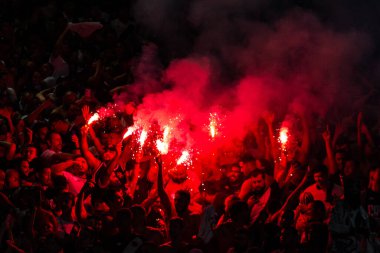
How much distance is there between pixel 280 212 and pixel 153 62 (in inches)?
166

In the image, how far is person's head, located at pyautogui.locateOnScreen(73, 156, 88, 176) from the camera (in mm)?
7141

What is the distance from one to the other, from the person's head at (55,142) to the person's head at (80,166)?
1.25 ft

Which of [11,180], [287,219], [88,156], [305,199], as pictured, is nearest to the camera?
[287,219]

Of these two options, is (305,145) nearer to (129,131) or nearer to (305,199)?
(305,199)

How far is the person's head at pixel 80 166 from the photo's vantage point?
7141 millimetres

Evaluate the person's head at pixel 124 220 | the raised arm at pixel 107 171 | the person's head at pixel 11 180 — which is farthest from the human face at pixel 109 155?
the person's head at pixel 124 220

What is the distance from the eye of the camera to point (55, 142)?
291 inches

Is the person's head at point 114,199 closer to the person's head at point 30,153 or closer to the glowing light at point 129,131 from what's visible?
the person's head at point 30,153

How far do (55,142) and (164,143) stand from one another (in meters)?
1.40

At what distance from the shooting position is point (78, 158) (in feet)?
23.5

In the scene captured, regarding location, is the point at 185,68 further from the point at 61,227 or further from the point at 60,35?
the point at 61,227

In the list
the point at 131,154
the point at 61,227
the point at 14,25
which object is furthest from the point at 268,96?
the point at 14,25

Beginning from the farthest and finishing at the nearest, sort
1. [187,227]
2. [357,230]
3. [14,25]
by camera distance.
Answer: [14,25], [187,227], [357,230]

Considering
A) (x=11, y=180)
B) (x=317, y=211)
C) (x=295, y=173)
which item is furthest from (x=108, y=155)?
(x=317, y=211)
